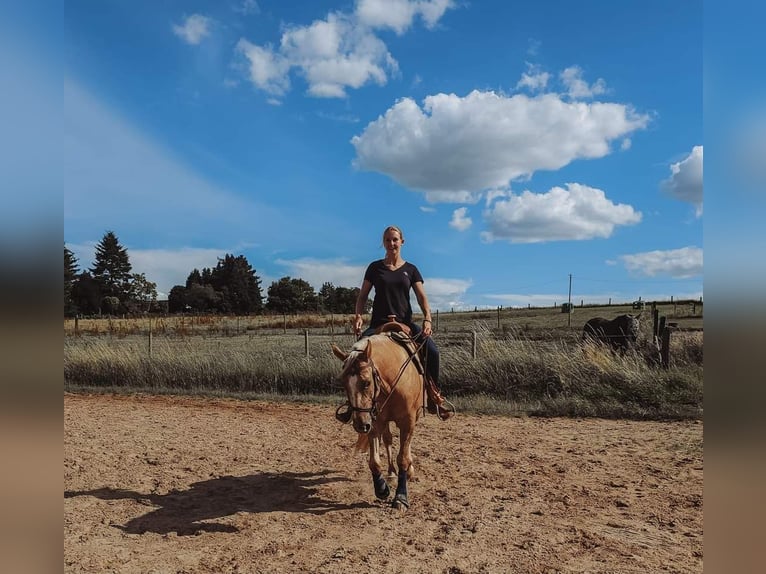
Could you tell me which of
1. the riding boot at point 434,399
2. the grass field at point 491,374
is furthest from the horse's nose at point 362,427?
the grass field at point 491,374

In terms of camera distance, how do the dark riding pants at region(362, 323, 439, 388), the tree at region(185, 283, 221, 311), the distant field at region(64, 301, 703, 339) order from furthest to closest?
the tree at region(185, 283, 221, 311), the distant field at region(64, 301, 703, 339), the dark riding pants at region(362, 323, 439, 388)

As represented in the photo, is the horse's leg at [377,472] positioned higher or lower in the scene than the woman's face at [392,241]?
lower

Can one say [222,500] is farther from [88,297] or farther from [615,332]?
[88,297]

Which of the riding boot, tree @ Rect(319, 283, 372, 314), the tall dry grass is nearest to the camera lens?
the riding boot

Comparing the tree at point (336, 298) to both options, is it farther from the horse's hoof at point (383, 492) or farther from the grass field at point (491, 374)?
the horse's hoof at point (383, 492)

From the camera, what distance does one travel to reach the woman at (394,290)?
211 inches

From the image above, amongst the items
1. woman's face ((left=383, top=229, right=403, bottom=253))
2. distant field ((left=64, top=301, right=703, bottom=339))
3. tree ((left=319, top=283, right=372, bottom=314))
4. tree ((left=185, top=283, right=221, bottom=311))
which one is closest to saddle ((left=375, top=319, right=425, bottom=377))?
woman's face ((left=383, top=229, right=403, bottom=253))

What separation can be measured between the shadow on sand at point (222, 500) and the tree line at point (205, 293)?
4527cm

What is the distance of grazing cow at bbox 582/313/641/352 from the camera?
12.0 metres

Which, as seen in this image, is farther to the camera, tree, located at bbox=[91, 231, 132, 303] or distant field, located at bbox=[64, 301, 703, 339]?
tree, located at bbox=[91, 231, 132, 303]

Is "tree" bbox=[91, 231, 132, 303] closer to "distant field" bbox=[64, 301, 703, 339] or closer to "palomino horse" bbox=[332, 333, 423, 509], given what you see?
"distant field" bbox=[64, 301, 703, 339]

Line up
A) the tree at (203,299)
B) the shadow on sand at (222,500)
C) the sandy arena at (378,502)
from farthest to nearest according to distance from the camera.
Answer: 1. the tree at (203,299)
2. the shadow on sand at (222,500)
3. the sandy arena at (378,502)

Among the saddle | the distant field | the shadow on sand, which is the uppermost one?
the saddle

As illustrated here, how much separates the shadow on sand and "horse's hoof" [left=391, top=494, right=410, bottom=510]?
332 millimetres
